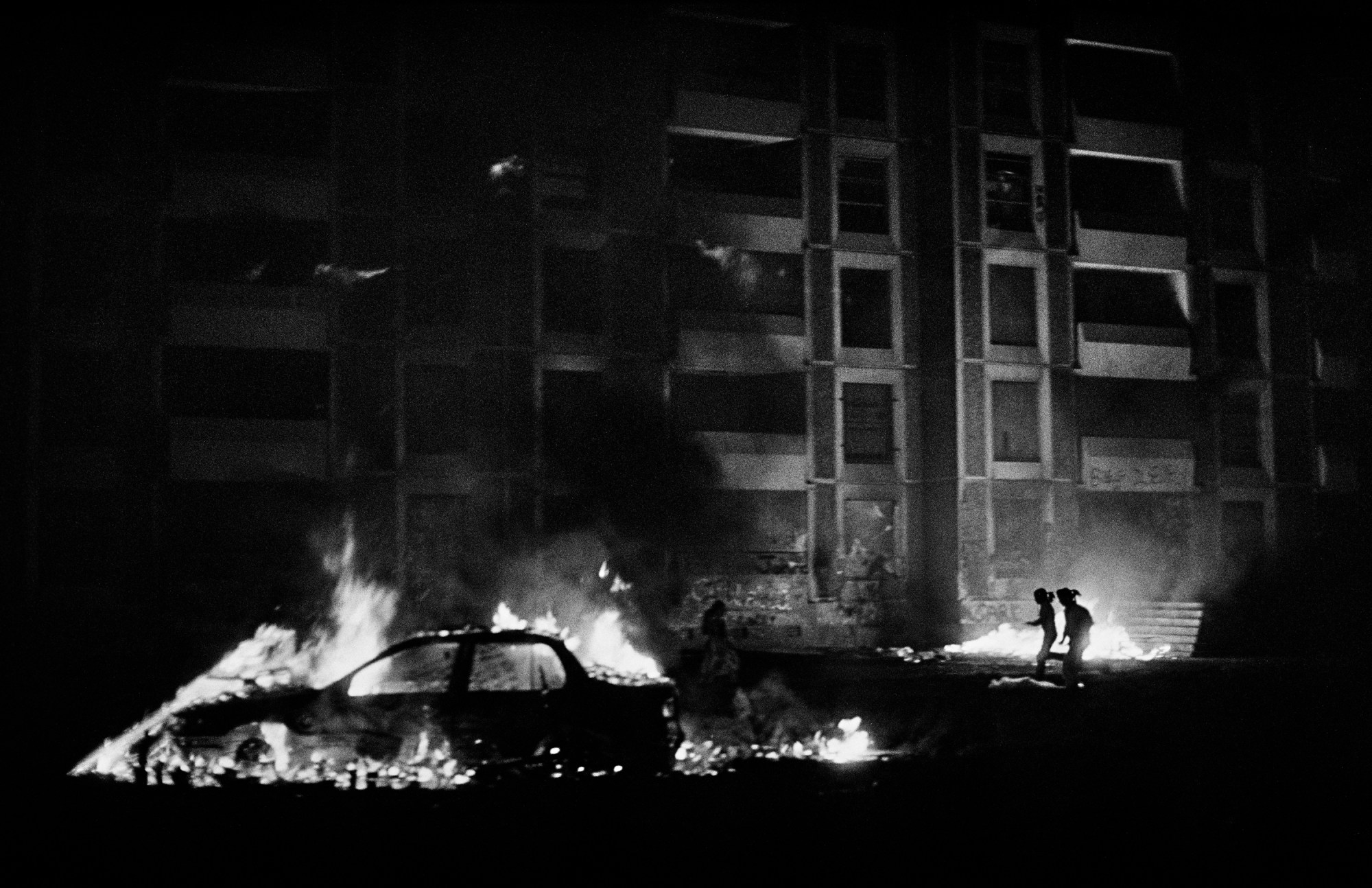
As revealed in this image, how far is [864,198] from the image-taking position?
31.7 meters

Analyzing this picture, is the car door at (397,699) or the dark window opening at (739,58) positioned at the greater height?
the dark window opening at (739,58)

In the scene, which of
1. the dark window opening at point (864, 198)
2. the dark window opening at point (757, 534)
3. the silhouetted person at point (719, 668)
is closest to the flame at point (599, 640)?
the silhouetted person at point (719, 668)

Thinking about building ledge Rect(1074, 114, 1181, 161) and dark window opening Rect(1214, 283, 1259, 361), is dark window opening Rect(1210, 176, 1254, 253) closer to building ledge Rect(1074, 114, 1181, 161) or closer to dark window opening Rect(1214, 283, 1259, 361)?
dark window opening Rect(1214, 283, 1259, 361)

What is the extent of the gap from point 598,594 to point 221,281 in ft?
36.2

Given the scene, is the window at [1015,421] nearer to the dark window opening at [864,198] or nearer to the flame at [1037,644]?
the flame at [1037,644]

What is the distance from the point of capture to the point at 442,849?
7316mm

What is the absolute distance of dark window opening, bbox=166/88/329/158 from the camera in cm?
2777

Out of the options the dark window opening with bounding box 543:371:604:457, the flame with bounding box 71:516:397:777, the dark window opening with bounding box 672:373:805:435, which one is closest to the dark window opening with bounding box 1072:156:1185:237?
the dark window opening with bounding box 672:373:805:435

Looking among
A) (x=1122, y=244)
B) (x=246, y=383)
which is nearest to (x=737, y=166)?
(x=1122, y=244)

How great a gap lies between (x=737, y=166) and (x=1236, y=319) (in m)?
15.0

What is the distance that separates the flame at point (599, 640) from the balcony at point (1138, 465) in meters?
13.0

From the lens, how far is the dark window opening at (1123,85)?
33125mm

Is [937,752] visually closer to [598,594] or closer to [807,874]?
[807,874]

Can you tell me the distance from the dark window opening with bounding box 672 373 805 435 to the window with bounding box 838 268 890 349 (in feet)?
6.71
